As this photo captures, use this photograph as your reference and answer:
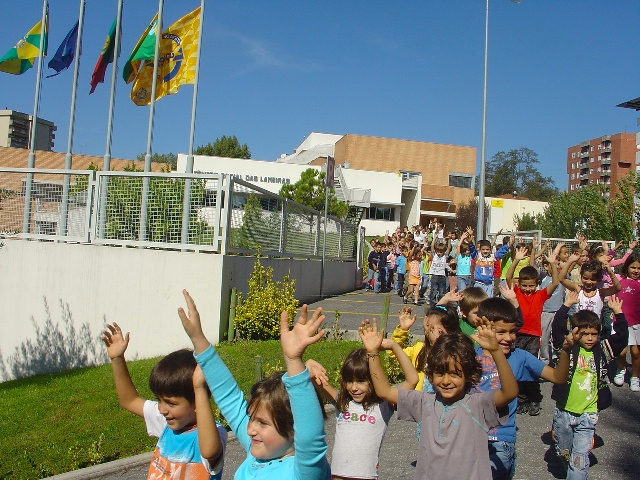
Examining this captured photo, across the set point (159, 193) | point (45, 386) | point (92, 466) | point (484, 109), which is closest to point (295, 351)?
point (92, 466)

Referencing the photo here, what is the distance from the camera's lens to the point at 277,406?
2.55 metres

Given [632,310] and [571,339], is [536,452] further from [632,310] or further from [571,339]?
[632,310]

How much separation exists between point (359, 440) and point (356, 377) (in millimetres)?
359

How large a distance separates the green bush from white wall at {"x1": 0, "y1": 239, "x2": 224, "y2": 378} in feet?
1.44

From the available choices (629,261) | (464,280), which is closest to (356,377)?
(629,261)

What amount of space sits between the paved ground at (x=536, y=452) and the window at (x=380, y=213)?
1978 inches

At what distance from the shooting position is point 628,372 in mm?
10180

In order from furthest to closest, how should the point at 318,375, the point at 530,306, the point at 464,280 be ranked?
1. the point at 464,280
2. the point at 530,306
3. the point at 318,375

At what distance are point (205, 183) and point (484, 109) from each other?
13736 mm

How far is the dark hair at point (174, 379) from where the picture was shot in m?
3.00

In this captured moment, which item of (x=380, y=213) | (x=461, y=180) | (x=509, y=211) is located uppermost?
(x=461, y=180)

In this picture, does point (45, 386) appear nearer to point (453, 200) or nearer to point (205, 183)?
point (205, 183)

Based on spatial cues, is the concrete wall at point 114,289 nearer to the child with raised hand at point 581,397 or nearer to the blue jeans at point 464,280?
the blue jeans at point 464,280

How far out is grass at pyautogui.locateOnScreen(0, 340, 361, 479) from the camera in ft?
20.3
